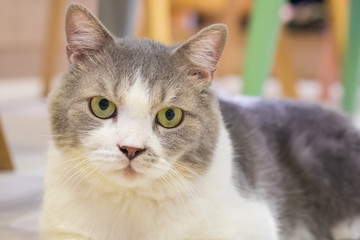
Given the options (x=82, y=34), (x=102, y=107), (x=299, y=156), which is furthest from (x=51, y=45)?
(x=102, y=107)

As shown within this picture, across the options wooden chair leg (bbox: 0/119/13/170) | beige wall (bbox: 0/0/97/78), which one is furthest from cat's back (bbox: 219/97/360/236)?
beige wall (bbox: 0/0/97/78)

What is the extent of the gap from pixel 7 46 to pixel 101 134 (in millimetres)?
4038

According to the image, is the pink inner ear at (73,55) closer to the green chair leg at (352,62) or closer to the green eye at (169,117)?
the green eye at (169,117)

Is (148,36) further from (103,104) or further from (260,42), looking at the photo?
(103,104)

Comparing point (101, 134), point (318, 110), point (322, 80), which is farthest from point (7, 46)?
point (101, 134)

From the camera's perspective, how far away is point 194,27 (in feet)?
24.1

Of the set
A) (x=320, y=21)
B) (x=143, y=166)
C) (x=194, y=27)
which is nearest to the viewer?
(x=143, y=166)

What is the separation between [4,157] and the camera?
67.9 inches

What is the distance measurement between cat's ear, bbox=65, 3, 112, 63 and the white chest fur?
0.22m

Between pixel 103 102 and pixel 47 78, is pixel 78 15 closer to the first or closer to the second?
pixel 103 102

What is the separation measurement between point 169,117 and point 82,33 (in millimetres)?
261

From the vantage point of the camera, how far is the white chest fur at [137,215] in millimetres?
1044

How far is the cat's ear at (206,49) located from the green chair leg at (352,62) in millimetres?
1472

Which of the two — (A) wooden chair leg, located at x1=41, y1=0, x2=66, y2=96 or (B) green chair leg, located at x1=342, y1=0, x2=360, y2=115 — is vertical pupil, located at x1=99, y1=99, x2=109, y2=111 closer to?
(B) green chair leg, located at x1=342, y1=0, x2=360, y2=115
